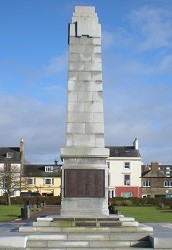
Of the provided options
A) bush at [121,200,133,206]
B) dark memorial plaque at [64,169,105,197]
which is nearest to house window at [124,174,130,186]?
bush at [121,200,133,206]

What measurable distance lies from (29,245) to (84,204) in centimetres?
432

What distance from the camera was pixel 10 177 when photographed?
81.7m

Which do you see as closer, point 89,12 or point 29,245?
point 29,245

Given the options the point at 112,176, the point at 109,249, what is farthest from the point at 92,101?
the point at 112,176

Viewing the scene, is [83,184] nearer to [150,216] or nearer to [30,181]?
[150,216]

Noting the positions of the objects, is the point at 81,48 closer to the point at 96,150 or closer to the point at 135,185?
the point at 96,150

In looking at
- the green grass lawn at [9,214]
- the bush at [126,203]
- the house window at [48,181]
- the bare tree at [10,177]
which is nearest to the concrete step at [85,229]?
the green grass lawn at [9,214]

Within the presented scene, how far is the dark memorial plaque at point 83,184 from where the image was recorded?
66.4 feet

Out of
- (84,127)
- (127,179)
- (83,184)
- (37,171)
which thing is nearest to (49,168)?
(37,171)

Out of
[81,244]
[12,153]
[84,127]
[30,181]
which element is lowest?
[81,244]

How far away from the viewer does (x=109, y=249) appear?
1628 cm

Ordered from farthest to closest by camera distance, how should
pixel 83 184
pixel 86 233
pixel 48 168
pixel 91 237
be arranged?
pixel 48 168, pixel 83 184, pixel 86 233, pixel 91 237

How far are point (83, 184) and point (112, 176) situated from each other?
218ft

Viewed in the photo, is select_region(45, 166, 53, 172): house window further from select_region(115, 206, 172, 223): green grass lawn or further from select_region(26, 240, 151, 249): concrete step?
select_region(26, 240, 151, 249): concrete step
